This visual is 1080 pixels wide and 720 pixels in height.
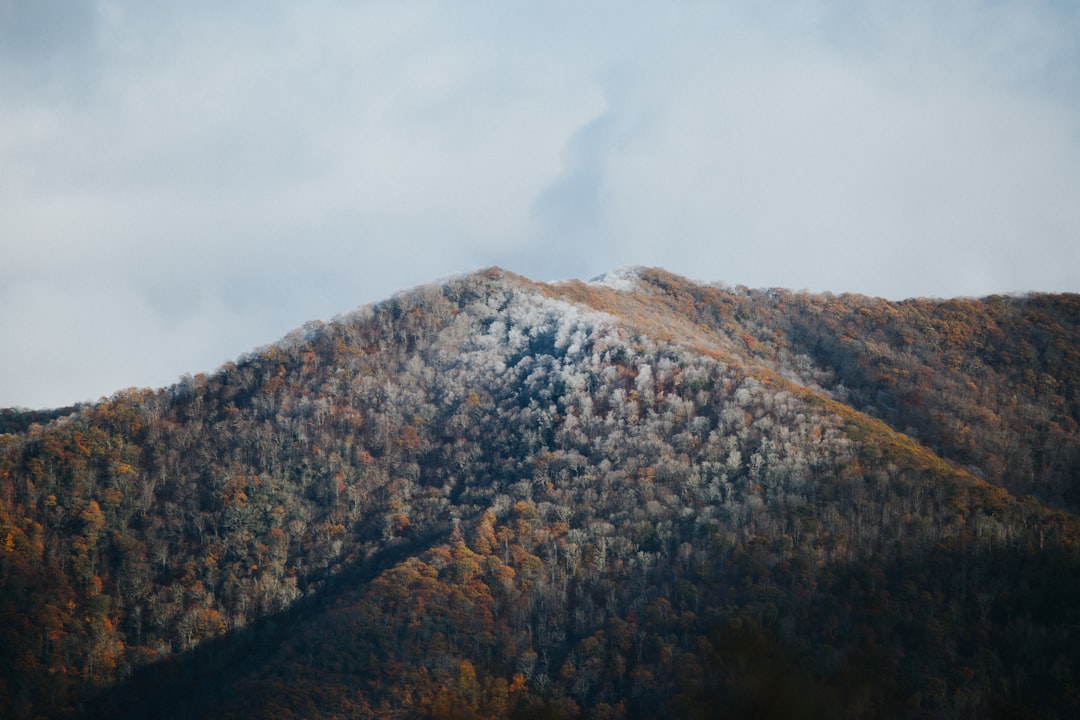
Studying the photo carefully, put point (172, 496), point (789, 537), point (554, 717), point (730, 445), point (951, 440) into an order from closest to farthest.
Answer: point (554, 717), point (789, 537), point (730, 445), point (951, 440), point (172, 496)

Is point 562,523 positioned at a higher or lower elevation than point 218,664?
higher

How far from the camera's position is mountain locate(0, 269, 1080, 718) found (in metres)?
98.6

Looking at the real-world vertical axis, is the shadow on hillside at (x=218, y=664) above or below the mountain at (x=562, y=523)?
below

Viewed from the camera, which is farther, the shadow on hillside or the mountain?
the shadow on hillside

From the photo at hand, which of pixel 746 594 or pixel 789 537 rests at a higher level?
pixel 789 537

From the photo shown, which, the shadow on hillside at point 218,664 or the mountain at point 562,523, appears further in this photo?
the shadow on hillside at point 218,664

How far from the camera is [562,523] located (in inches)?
4988

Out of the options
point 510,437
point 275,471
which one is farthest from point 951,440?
point 275,471

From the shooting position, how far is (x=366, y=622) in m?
113

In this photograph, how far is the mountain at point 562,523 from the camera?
98562 millimetres

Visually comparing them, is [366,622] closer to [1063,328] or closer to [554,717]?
[554,717]

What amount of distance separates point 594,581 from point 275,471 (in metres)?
67.4

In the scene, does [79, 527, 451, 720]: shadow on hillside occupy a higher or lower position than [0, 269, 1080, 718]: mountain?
lower

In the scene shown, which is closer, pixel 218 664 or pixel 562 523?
pixel 218 664
